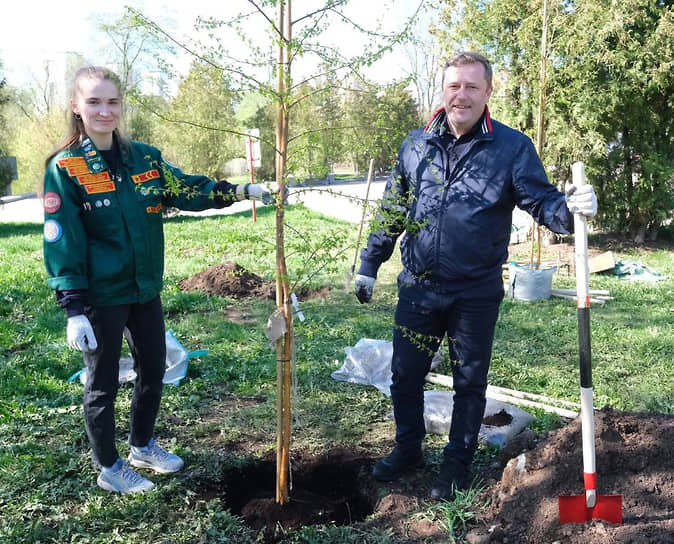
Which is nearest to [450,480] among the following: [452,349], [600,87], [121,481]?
[452,349]

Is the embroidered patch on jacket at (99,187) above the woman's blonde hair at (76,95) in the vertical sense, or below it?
below

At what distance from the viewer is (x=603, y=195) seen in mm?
9906

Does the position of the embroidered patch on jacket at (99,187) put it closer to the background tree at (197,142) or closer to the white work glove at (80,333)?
the white work glove at (80,333)

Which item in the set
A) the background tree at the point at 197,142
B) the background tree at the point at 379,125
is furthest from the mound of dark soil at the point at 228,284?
the background tree at the point at 197,142

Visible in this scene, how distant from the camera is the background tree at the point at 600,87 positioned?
28.0ft

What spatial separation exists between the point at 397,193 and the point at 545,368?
2603 mm

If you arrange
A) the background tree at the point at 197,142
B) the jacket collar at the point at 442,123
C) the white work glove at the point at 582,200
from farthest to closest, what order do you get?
1. the background tree at the point at 197,142
2. the jacket collar at the point at 442,123
3. the white work glove at the point at 582,200

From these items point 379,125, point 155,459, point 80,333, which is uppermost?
point 379,125

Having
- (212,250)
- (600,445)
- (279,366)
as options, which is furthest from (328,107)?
(212,250)

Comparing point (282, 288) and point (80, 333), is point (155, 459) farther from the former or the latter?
point (282, 288)

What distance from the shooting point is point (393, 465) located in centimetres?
301

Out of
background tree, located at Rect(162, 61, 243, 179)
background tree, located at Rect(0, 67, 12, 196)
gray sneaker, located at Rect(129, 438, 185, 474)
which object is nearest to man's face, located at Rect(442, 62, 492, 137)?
gray sneaker, located at Rect(129, 438, 185, 474)

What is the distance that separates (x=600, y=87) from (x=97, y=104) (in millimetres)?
8361

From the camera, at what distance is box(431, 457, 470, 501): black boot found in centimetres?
280
